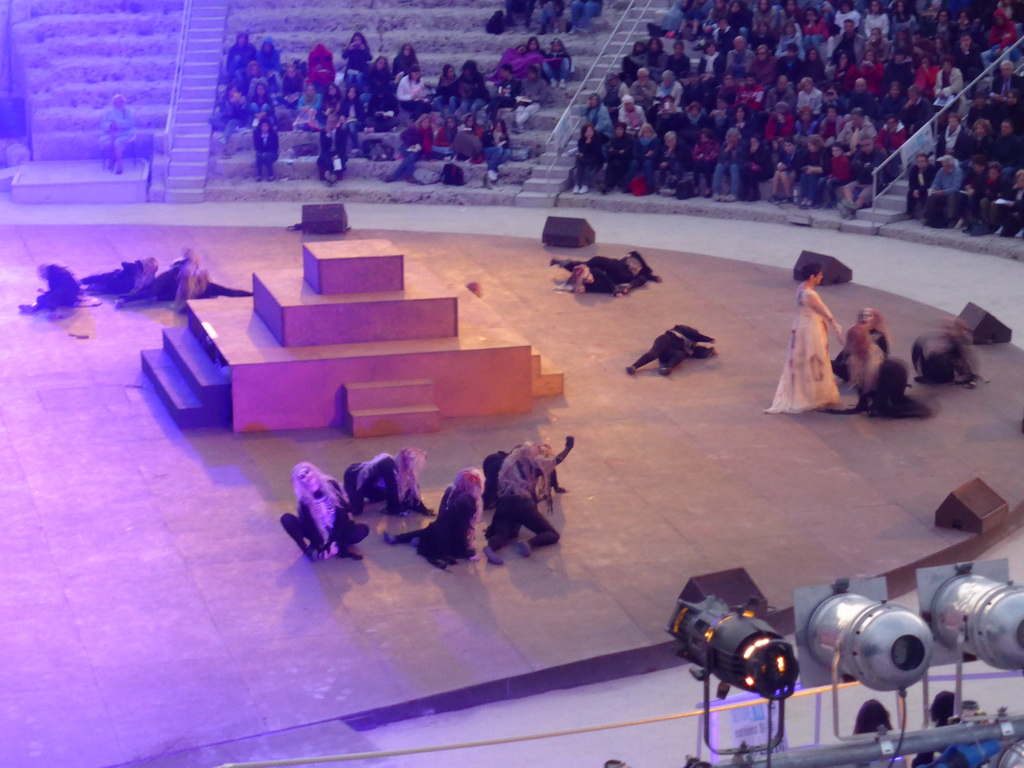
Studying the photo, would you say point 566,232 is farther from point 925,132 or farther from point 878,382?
point 878,382

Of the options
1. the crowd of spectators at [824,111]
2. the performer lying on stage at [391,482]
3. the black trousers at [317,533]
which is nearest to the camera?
the black trousers at [317,533]

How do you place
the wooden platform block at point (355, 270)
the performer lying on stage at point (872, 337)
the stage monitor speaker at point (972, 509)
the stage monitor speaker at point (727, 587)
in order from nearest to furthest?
the stage monitor speaker at point (727, 587) → the stage monitor speaker at point (972, 509) → the performer lying on stage at point (872, 337) → the wooden platform block at point (355, 270)

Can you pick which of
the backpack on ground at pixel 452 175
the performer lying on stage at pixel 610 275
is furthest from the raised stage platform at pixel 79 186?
the performer lying on stage at pixel 610 275

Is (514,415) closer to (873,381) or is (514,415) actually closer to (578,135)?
(873,381)

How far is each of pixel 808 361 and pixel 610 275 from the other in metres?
4.08

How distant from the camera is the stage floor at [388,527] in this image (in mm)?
7555

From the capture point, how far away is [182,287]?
14.2 metres

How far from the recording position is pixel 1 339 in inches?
527

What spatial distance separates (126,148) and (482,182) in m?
5.28

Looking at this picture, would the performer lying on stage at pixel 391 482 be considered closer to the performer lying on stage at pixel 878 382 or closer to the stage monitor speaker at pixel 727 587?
the stage monitor speaker at pixel 727 587

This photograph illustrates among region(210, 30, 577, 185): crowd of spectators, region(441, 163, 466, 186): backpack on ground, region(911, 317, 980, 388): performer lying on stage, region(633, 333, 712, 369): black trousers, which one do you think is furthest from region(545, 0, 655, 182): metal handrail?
region(911, 317, 980, 388): performer lying on stage

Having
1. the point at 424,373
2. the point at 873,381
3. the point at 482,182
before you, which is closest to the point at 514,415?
the point at 424,373

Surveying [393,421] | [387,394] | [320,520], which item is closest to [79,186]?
[387,394]

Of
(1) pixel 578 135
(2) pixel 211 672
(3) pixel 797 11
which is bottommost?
(2) pixel 211 672
